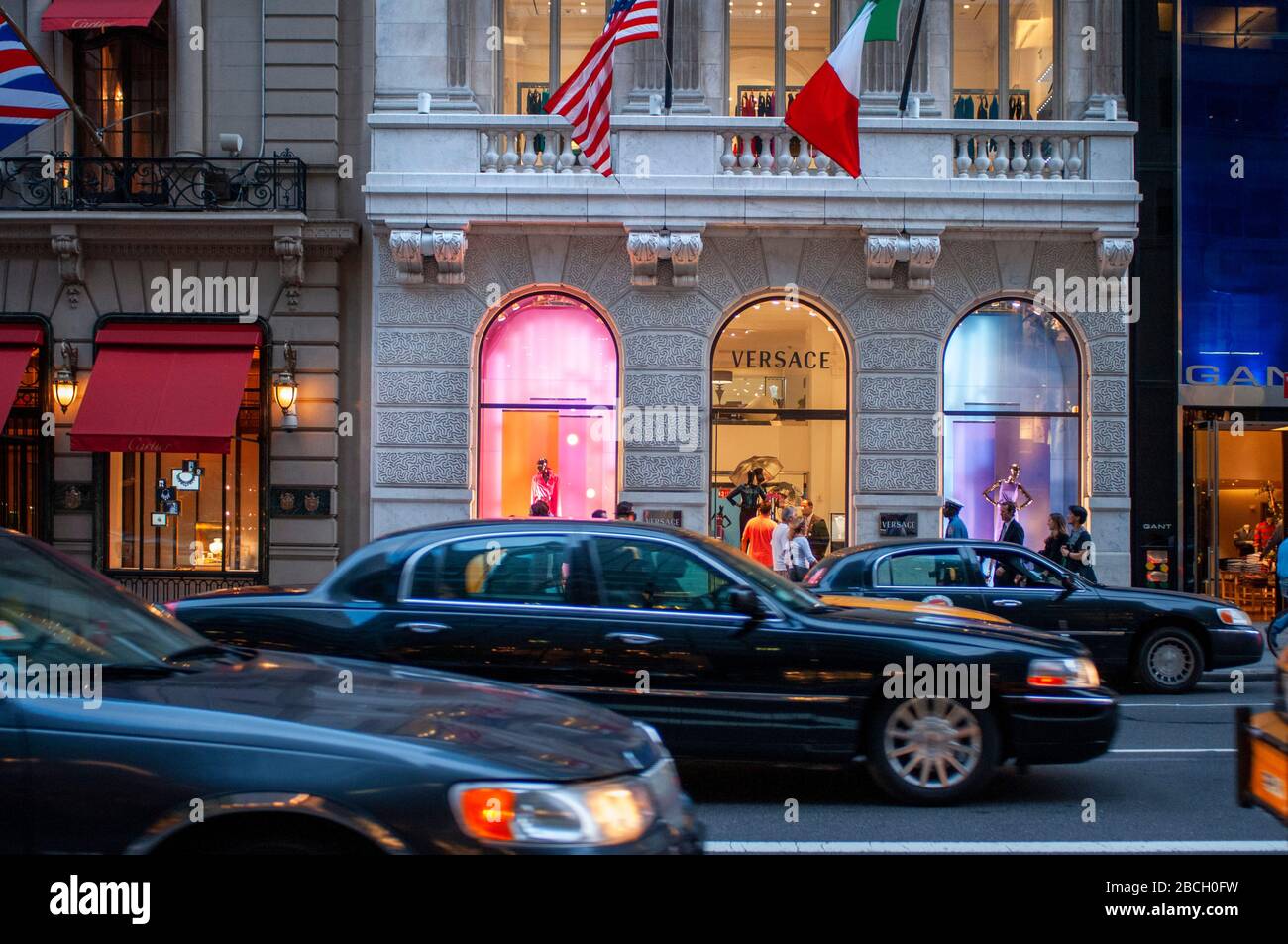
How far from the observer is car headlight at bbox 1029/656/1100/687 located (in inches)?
285

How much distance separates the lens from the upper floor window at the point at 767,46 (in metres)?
18.2

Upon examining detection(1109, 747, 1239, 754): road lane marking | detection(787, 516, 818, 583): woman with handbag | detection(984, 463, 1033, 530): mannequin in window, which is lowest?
detection(1109, 747, 1239, 754): road lane marking

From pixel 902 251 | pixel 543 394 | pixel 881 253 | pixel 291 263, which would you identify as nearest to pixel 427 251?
pixel 291 263

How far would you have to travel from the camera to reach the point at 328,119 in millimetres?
18078

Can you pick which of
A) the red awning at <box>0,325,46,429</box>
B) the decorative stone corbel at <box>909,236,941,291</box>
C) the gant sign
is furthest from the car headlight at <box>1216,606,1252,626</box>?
the red awning at <box>0,325,46,429</box>

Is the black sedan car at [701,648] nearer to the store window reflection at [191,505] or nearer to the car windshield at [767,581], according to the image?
the car windshield at [767,581]

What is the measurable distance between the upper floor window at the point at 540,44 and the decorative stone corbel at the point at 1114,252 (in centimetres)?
841

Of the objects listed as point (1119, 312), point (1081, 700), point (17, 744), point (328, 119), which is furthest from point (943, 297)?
point (17, 744)

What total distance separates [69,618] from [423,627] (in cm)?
335

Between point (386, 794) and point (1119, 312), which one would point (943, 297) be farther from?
point (386, 794)

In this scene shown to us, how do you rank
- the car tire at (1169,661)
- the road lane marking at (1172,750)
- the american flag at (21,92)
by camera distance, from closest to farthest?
1. the road lane marking at (1172,750)
2. the car tire at (1169,661)
3. the american flag at (21,92)

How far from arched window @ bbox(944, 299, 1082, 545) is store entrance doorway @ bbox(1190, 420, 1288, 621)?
214 cm

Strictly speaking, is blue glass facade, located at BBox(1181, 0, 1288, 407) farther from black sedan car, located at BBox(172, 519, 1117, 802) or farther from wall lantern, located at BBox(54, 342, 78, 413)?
wall lantern, located at BBox(54, 342, 78, 413)

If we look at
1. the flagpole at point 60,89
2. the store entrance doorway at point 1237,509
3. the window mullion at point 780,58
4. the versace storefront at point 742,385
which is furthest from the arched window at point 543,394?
the store entrance doorway at point 1237,509
